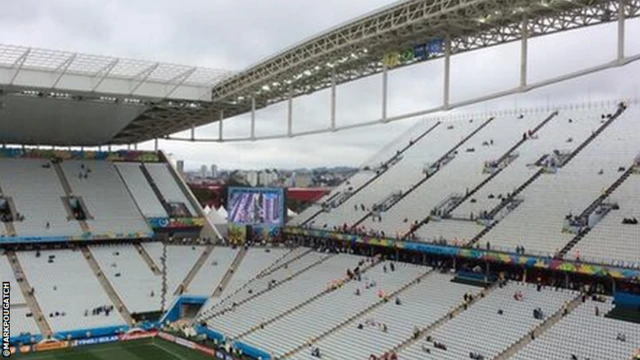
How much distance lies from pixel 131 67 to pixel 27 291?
48.1 ft

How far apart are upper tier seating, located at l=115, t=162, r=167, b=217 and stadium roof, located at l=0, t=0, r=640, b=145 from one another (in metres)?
3.44

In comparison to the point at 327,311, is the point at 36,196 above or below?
above

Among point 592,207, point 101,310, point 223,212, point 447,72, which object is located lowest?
point 101,310

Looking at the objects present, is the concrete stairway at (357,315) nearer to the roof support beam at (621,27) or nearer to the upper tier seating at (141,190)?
the roof support beam at (621,27)

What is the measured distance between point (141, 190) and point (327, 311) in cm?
2402

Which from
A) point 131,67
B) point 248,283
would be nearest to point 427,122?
point 248,283

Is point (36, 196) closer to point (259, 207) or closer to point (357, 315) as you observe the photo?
point (259, 207)

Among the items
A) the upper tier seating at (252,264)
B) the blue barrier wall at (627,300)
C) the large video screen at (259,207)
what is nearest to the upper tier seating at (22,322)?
the upper tier seating at (252,264)

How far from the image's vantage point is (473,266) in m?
36.3

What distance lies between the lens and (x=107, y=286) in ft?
140

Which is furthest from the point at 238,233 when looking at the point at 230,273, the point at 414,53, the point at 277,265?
the point at 414,53

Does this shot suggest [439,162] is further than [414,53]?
Yes

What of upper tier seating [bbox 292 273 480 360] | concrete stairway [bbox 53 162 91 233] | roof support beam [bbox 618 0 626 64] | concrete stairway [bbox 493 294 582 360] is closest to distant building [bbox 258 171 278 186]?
concrete stairway [bbox 53 162 91 233]

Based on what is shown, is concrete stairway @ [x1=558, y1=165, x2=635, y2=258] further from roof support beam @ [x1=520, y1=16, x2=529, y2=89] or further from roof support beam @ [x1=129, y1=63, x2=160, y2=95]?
roof support beam @ [x1=129, y1=63, x2=160, y2=95]
